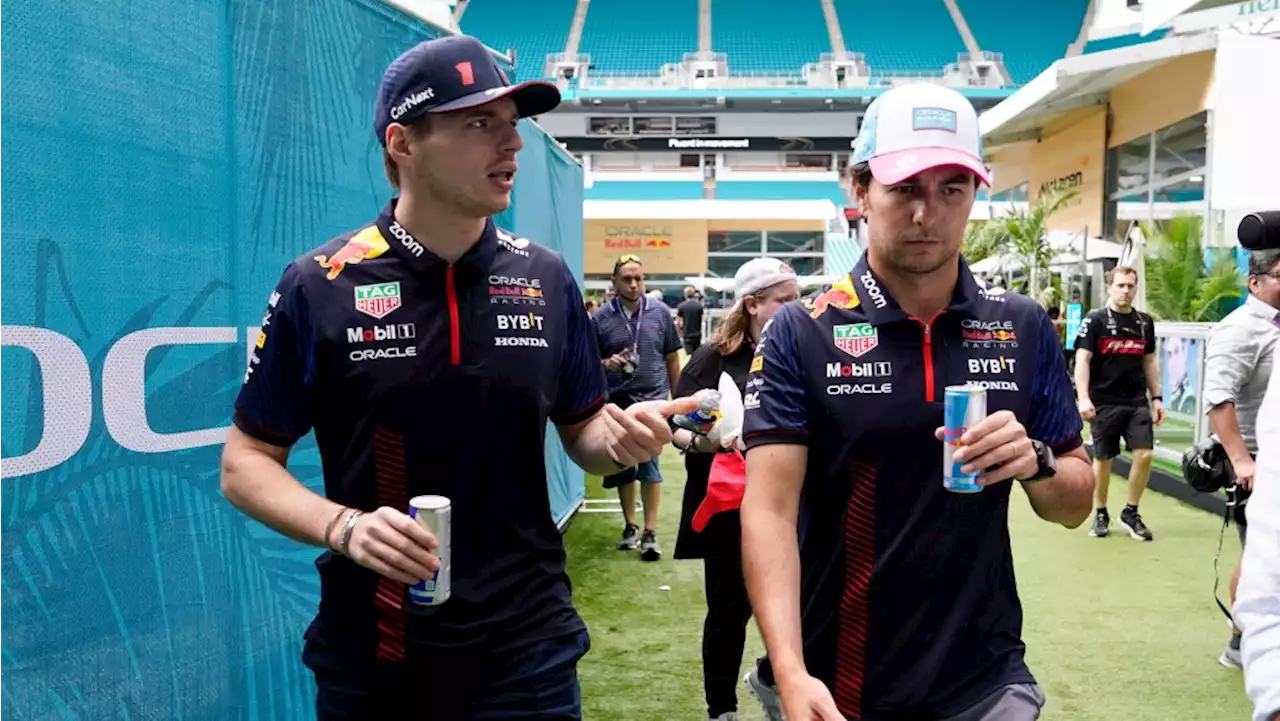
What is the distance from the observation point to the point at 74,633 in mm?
2359

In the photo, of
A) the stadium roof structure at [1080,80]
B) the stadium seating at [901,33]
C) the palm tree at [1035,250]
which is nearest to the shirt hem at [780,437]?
the stadium roof structure at [1080,80]

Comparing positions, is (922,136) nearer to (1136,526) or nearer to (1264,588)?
(1264,588)

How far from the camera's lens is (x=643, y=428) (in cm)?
193

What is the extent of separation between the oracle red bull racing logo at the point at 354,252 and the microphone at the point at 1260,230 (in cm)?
260

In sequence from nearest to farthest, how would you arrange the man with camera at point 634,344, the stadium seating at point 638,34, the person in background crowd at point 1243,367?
the person in background crowd at point 1243,367
the man with camera at point 634,344
the stadium seating at point 638,34

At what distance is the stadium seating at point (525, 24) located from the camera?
45312mm

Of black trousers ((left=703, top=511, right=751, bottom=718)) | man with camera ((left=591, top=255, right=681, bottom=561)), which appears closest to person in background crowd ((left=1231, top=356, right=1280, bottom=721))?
black trousers ((left=703, top=511, right=751, bottom=718))

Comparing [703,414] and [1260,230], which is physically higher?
[1260,230]

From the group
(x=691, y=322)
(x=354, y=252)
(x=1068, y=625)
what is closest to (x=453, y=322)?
(x=354, y=252)

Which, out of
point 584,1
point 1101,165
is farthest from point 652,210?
point 584,1

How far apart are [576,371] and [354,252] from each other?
53cm

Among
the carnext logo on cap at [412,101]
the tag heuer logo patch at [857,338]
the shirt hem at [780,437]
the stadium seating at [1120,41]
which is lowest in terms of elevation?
the shirt hem at [780,437]

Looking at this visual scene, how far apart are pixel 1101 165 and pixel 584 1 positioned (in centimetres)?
3469

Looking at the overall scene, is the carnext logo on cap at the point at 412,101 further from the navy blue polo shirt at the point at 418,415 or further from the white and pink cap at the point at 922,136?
the white and pink cap at the point at 922,136
